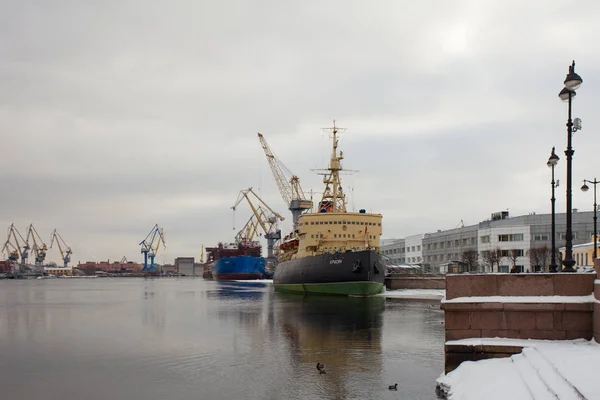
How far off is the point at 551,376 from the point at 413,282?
67929 mm

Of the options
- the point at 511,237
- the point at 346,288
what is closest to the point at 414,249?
the point at 511,237

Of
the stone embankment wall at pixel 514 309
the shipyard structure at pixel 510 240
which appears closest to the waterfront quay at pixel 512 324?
the stone embankment wall at pixel 514 309

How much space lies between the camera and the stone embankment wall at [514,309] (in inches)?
621

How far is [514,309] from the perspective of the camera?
1622 centimetres

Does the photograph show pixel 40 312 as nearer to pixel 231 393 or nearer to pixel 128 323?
Answer: pixel 128 323

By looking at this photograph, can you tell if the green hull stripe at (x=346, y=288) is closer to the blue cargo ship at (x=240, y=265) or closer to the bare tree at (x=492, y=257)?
the bare tree at (x=492, y=257)

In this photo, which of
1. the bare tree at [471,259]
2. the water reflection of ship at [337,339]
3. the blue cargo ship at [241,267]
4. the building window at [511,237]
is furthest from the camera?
the blue cargo ship at [241,267]

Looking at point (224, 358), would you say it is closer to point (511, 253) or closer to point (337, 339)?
point (337, 339)

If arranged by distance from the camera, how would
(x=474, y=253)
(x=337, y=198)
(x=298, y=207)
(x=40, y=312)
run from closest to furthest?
(x=40, y=312) < (x=337, y=198) < (x=474, y=253) < (x=298, y=207)

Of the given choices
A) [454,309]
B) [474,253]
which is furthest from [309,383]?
[474,253]

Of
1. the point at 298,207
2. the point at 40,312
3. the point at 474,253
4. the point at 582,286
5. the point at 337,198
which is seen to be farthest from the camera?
the point at 298,207

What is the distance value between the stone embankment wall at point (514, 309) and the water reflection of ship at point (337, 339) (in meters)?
3.18

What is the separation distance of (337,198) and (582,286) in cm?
6518

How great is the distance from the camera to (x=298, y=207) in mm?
124375
